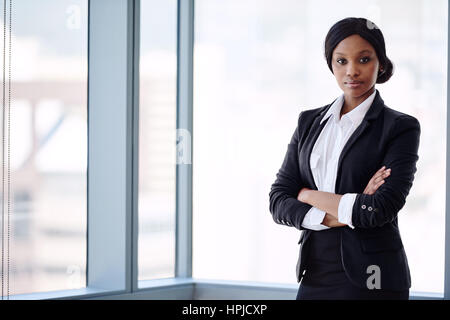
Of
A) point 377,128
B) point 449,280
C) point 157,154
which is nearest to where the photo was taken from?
point 377,128

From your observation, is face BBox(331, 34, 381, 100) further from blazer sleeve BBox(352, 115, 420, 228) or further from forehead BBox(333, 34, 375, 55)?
blazer sleeve BBox(352, 115, 420, 228)

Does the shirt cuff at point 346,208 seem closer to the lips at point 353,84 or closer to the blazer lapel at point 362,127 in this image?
the blazer lapel at point 362,127

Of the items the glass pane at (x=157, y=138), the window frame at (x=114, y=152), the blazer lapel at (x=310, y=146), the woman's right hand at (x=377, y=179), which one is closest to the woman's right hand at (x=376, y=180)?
the woman's right hand at (x=377, y=179)

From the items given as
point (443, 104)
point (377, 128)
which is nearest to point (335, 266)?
point (377, 128)

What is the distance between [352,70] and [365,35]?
0.48 feet

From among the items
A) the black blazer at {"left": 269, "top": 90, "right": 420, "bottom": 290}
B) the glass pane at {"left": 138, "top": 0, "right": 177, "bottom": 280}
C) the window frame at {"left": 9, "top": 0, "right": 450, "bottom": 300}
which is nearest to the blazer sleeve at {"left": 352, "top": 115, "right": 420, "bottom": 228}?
the black blazer at {"left": 269, "top": 90, "right": 420, "bottom": 290}

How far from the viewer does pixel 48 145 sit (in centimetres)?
336

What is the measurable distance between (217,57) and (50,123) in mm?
1085

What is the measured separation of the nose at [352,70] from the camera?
257 centimetres

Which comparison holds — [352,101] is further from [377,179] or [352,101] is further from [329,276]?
[329,276]

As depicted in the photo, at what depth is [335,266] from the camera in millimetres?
2500

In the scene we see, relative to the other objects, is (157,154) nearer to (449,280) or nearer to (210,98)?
(210,98)

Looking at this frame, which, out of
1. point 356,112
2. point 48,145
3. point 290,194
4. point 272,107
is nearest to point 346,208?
point 290,194

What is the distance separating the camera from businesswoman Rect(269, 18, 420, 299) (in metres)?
2.41
